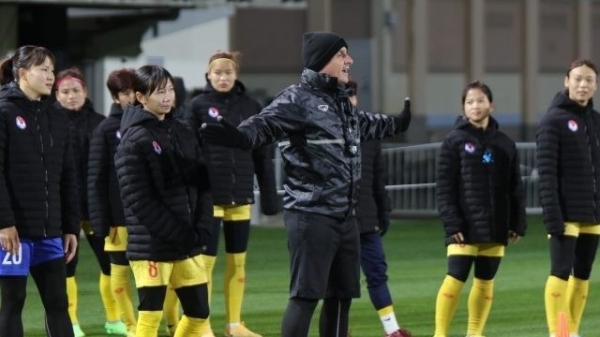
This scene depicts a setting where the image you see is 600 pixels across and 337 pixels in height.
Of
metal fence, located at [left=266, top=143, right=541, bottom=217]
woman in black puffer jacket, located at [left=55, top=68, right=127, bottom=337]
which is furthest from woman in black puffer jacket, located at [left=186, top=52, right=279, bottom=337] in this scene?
metal fence, located at [left=266, top=143, right=541, bottom=217]

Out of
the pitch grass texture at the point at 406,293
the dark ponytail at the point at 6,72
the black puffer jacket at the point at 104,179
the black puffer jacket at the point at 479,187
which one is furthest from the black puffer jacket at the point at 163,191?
the pitch grass texture at the point at 406,293

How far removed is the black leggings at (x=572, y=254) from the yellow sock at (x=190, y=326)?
2.85 metres

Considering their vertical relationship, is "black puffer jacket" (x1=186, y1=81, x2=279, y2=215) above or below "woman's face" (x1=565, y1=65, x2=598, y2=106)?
below

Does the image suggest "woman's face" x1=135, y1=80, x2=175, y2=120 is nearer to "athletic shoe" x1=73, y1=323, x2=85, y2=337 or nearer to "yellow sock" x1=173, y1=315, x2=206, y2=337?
"yellow sock" x1=173, y1=315, x2=206, y2=337

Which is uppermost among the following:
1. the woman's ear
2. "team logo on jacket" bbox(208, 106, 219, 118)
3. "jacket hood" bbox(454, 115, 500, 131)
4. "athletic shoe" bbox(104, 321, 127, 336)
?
the woman's ear

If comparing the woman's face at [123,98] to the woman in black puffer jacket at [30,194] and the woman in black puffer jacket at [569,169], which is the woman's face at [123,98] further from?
the woman in black puffer jacket at [569,169]

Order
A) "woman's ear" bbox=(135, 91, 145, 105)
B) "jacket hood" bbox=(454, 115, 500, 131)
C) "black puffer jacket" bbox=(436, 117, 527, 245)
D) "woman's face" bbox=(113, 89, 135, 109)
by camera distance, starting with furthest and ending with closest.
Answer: "woman's face" bbox=(113, 89, 135, 109) < "jacket hood" bbox=(454, 115, 500, 131) < "black puffer jacket" bbox=(436, 117, 527, 245) < "woman's ear" bbox=(135, 91, 145, 105)

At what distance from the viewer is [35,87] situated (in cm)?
891

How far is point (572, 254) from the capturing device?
1091 centimetres

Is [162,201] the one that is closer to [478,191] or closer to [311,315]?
[311,315]

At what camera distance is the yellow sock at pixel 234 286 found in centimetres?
1169

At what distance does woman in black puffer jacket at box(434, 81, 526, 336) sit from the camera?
1095cm

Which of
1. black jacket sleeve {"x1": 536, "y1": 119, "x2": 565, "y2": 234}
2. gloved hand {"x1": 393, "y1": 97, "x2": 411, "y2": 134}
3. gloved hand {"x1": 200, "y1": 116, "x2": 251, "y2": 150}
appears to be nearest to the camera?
gloved hand {"x1": 200, "y1": 116, "x2": 251, "y2": 150}

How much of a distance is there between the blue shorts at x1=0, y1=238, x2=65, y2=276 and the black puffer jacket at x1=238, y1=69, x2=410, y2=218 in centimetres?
136
